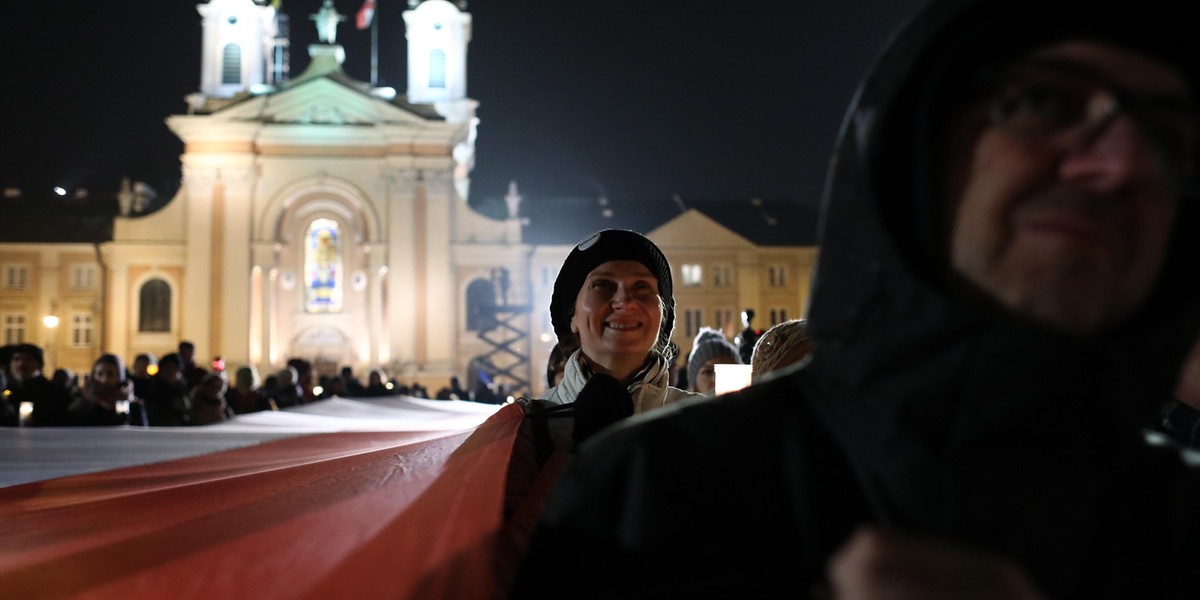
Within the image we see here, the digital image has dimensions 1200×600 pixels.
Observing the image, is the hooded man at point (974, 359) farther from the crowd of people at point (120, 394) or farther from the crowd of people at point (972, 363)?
the crowd of people at point (120, 394)

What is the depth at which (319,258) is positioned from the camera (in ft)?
147

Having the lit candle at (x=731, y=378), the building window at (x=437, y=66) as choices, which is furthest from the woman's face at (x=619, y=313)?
the building window at (x=437, y=66)

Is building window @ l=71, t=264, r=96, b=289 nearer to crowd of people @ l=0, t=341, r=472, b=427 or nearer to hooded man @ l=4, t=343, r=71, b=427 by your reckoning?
crowd of people @ l=0, t=341, r=472, b=427

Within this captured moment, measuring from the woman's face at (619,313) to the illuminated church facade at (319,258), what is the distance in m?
38.9

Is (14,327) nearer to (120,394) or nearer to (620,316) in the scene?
(120,394)

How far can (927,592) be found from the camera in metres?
0.99

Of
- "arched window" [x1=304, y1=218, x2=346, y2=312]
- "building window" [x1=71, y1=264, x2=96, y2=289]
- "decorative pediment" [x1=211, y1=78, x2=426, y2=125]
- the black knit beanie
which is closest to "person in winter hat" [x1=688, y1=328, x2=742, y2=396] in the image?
the black knit beanie

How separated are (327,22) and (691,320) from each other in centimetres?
2145

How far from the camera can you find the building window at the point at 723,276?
49.2 m

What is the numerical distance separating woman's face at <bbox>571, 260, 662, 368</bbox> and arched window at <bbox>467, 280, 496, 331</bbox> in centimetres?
3968

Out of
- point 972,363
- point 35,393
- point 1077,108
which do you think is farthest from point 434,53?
point 972,363

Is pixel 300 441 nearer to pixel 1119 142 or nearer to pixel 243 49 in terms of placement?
pixel 1119 142

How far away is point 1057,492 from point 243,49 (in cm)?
5273

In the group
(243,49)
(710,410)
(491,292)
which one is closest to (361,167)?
(491,292)
